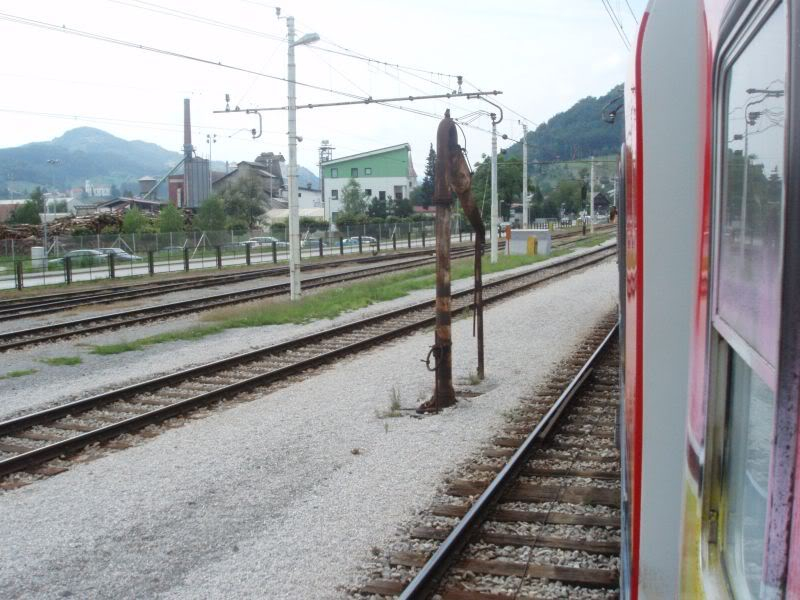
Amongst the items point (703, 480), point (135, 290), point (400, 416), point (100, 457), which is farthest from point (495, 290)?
point (703, 480)

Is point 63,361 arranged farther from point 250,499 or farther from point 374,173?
point 374,173

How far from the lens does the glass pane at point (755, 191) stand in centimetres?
133

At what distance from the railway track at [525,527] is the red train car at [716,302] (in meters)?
2.44

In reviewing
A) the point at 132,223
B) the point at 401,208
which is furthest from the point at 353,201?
the point at 132,223

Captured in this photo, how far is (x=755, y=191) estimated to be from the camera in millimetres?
1507

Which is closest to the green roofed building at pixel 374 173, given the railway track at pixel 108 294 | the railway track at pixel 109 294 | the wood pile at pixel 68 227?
the wood pile at pixel 68 227

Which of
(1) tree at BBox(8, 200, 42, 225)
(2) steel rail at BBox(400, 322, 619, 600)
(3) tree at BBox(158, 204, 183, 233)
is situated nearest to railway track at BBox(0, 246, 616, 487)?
(2) steel rail at BBox(400, 322, 619, 600)

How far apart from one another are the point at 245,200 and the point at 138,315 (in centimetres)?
6202

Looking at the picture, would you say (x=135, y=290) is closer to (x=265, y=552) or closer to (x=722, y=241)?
(x=265, y=552)

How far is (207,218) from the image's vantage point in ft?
203

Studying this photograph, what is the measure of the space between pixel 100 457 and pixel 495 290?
17.1m

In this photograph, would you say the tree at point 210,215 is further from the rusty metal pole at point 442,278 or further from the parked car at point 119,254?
the rusty metal pole at point 442,278

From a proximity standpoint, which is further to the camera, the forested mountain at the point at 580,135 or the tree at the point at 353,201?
the forested mountain at the point at 580,135

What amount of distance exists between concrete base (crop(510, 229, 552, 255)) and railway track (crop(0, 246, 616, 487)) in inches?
888
